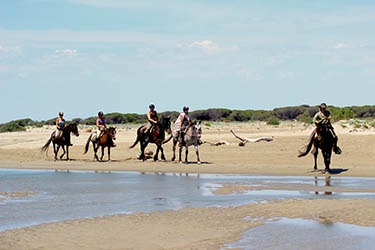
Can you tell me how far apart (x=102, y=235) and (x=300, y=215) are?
12.8 ft

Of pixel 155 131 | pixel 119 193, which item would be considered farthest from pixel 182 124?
pixel 119 193

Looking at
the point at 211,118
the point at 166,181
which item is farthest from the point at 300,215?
the point at 211,118

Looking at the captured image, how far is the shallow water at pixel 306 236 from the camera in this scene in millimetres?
8820

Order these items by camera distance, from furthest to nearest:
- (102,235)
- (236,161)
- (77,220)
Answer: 1. (236,161)
2. (77,220)
3. (102,235)

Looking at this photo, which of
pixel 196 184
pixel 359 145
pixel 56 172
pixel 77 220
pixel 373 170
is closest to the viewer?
pixel 77 220

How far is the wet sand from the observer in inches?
361

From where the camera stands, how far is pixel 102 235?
32.1 feet

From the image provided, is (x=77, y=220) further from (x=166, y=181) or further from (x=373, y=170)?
(x=373, y=170)

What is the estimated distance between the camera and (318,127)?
62.7 ft

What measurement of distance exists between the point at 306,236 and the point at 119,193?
6.88 meters

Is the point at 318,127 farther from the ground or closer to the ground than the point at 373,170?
farther from the ground

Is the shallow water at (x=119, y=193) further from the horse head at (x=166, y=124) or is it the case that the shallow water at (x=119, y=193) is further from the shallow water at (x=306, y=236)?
the horse head at (x=166, y=124)

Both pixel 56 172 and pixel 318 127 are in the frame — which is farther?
pixel 56 172

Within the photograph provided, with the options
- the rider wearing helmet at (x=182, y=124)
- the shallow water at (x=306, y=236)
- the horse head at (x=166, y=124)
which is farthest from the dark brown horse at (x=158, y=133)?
the shallow water at (x=306, y=236)
